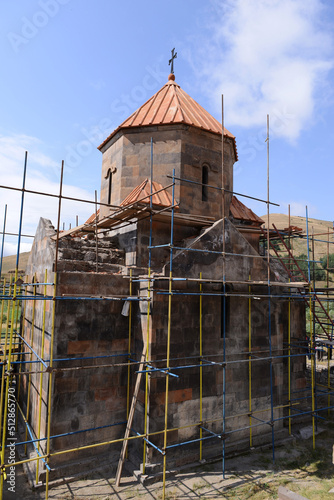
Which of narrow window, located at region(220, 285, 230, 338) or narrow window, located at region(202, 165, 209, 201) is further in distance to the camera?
narrow window, located at region(202, 165, 209, 201)

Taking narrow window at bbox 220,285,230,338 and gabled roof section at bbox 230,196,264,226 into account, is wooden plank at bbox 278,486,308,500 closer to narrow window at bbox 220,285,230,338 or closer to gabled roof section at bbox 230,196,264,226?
narrow window at bbox 220,285,230,338

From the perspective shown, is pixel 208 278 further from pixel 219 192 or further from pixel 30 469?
pixel 30 469

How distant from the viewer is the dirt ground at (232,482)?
23.4 feet

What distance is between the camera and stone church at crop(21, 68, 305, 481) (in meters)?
7.92

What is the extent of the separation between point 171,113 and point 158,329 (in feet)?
23.5

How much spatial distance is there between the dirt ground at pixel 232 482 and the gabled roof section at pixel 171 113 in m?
9.56

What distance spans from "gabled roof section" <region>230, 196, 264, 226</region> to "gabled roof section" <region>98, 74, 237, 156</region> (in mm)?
2391

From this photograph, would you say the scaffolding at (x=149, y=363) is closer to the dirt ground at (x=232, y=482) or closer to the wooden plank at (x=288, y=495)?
the dirt ground at (x=232, y=482)

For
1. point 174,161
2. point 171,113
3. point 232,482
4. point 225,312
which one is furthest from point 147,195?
point 232,482

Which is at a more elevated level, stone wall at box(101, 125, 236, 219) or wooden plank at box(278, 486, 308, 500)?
stone wall at box(101, 125, 236, 219)

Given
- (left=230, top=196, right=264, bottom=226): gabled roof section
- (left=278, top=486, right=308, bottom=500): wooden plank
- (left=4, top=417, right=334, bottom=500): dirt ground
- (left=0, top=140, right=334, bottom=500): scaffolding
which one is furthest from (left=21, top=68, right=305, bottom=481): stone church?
(left=278, top=486, right=308, bottom=500): wooden plank

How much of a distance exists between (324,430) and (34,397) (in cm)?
855

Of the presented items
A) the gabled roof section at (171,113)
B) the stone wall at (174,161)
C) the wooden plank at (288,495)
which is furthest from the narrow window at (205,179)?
the wooden plank at (288,495)

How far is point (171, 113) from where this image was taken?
11477 millimetres
